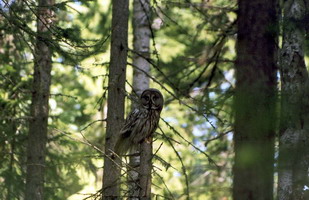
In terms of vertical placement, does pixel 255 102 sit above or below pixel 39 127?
below

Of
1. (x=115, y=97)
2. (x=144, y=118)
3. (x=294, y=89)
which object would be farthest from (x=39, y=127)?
(x=294, y=89)

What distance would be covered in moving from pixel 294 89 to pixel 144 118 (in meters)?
2.04

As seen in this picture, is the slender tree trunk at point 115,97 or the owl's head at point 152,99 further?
the slender tree trunk at point 115,97

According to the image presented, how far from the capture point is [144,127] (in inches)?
281

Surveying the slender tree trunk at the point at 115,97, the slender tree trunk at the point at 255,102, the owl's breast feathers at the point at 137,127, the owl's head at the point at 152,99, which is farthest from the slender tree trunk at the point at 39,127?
the slender tree trunk at the point at 255,102

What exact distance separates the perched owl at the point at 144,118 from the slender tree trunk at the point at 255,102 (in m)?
1.66

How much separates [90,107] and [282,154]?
14185 millimetres

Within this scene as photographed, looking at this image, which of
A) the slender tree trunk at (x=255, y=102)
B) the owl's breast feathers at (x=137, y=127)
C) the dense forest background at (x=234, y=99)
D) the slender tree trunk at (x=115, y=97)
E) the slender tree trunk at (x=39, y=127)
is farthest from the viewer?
the slender tree trunk at (x=39, y=127)

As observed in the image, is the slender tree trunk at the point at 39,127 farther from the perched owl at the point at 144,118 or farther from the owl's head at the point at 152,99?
the owl's head at the point at 152,99

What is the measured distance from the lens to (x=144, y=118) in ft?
23.8

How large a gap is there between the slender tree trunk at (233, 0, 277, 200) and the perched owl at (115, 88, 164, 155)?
5.44ft

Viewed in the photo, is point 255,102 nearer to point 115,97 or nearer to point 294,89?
point 294,89

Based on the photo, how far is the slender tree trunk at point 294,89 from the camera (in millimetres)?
7344

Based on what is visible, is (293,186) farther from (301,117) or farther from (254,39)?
(254,39)
